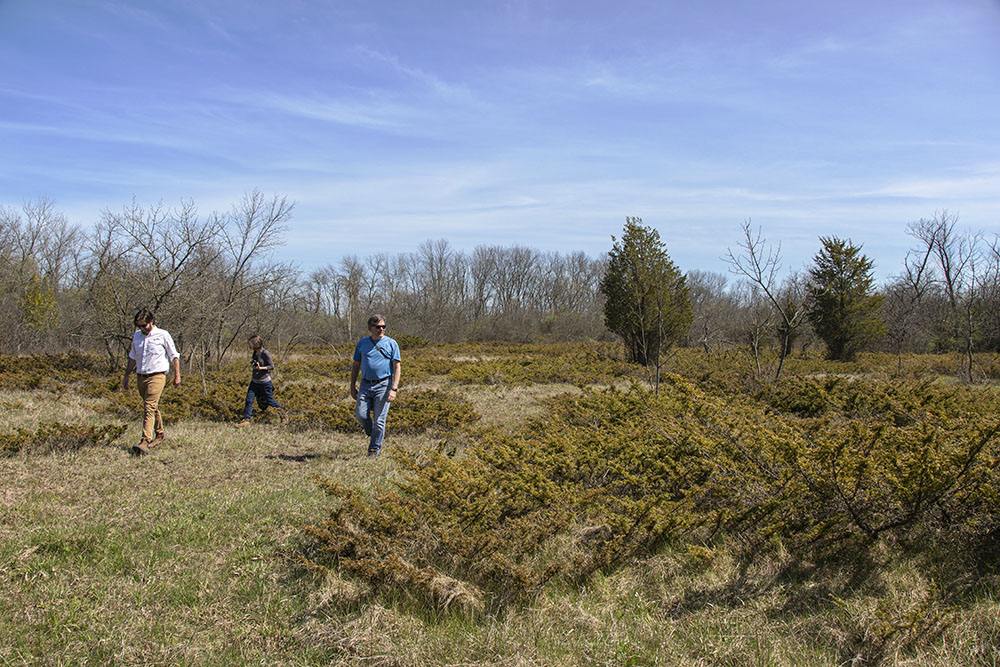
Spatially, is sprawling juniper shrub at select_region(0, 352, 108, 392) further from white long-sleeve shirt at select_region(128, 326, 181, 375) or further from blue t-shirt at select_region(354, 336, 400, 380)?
blue t-shirt at select_region(354, 336, 400, 380)

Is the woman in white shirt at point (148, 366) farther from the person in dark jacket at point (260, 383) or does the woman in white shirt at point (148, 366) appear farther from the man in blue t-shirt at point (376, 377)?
the person in dark jacket at point (260, 383)

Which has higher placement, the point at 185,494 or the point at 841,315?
the point at 841,315

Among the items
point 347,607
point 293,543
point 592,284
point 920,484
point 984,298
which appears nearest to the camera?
point 347,607

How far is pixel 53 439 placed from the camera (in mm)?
6582

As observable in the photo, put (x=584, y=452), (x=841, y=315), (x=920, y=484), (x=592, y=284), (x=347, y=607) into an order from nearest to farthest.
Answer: (x=347, y=607) < (x=920, y=484) < (x=584, y=452) < (x=841, y=315) < (x=592, y=284)

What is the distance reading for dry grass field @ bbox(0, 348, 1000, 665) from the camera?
285cm

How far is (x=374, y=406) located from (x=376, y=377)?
42 centimetres

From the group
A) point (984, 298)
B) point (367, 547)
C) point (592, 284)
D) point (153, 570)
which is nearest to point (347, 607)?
point (367, 547)

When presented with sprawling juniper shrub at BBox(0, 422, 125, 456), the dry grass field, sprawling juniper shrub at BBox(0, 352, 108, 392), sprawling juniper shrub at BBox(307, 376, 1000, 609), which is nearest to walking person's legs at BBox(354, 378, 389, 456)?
the dry grass field

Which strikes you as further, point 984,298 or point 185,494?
point 984,298

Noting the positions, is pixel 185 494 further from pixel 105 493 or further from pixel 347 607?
pixel 347 607

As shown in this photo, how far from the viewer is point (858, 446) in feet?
13.7

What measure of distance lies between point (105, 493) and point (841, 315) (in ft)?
77.3

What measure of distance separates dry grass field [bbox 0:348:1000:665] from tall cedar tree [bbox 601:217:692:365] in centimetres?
1513
